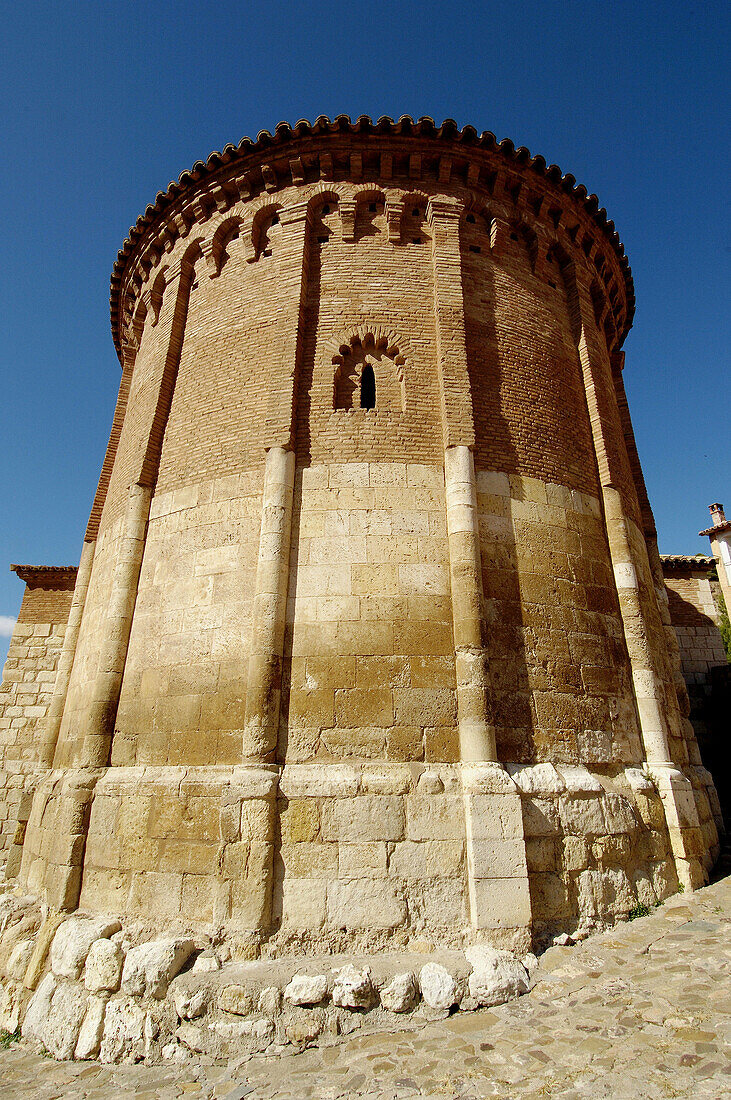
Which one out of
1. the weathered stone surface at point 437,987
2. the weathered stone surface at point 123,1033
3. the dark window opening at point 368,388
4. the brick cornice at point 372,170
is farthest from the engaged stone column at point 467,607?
the brick cornice at point 372,170

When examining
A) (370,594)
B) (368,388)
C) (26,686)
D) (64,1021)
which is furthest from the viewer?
(26,686)

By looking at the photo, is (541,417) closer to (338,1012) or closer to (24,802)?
(338,1012)

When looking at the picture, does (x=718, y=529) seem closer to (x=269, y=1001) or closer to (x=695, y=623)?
(x=695, y=623)

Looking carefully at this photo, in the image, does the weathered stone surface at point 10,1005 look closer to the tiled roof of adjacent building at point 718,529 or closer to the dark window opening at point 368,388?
the dark window opening at point 368,388

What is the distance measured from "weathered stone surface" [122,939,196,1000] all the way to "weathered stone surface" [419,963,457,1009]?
1974mm

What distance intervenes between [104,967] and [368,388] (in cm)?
647

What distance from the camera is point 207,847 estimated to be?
5.70 m

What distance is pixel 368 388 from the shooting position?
773 cm

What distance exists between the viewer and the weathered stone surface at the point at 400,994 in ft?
15.6

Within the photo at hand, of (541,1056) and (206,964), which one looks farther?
(206,964)

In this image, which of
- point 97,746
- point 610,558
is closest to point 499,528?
point 610,558

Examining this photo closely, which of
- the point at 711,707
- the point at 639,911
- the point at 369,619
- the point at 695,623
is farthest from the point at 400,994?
the point at 695,623

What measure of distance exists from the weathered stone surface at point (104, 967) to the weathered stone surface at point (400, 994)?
2285mm

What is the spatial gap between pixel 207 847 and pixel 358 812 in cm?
143
